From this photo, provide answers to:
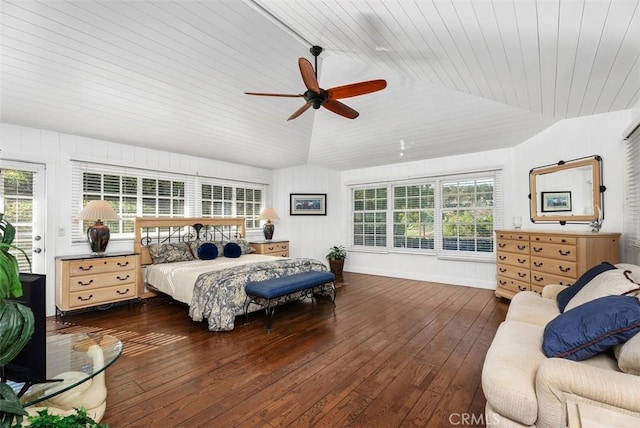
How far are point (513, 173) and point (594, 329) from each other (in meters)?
4.15

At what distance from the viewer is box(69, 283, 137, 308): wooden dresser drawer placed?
364 centimetres

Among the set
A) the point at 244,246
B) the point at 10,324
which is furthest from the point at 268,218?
the point at 10,324

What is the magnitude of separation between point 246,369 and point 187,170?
4068mm

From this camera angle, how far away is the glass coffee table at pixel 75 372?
4.31ft

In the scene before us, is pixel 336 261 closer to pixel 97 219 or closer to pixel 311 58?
pixel 311 58

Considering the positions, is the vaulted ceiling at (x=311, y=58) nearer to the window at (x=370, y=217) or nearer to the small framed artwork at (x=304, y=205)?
the window at (x=370, y=217)

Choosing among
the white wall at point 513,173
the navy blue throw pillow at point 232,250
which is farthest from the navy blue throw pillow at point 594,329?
the navy blue throw pillow at point 232,250

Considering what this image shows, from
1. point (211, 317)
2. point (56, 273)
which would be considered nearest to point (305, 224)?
point (211, 317)

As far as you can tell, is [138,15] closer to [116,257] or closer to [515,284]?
[116,257]

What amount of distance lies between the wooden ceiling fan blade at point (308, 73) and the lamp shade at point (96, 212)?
10.9 feet

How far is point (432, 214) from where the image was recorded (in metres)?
5.84

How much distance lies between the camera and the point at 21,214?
3666 millimetres

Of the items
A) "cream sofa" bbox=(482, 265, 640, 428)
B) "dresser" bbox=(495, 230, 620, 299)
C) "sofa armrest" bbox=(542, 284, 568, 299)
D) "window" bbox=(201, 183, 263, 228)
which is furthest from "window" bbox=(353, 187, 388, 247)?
"cream sofa" bbox=(482, 265, 640, 428)

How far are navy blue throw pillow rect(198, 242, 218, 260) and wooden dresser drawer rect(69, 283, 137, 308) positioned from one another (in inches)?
40.3
